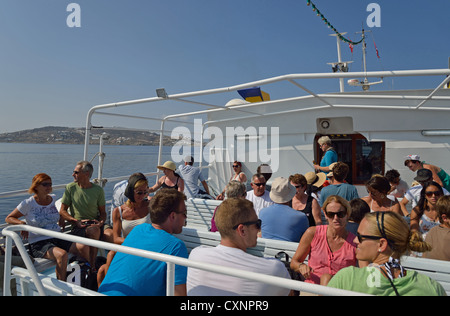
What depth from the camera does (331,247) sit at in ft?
7.75

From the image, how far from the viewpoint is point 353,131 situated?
7.70 m

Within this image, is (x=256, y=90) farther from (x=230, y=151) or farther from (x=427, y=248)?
(x=427, y=248)

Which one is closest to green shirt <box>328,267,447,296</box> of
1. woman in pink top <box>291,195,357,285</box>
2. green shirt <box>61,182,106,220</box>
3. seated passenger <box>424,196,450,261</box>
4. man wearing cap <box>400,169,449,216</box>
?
woman in pink top <box>291,195,357,285</box>

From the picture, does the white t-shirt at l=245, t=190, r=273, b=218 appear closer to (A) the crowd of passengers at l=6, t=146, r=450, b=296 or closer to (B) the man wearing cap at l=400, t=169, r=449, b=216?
(A) the crowd of passengers at l=6, t=146, r=450, b=296

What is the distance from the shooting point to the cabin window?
7723 mm

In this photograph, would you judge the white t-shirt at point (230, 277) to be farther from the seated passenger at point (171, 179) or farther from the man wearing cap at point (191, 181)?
the man wearing cap at point (191, 181)

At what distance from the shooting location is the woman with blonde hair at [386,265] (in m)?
1.49

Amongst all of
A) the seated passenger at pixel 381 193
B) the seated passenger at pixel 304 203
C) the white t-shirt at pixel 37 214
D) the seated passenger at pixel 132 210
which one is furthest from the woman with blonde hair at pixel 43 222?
the seated passenger at pixel 381 193

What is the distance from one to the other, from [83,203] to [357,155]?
6945mm

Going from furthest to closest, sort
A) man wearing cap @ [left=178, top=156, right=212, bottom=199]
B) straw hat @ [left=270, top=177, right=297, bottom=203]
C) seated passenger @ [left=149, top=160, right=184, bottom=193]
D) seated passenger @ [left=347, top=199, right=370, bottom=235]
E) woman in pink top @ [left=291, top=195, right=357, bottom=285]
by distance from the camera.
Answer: man wearing cap @ [left=178, top=156, right=212, bottom=199]
seated passenger @ [left=149, top=160, right=184, bottom=193]
straw hat @ [left=270, top=177, right=297, bottom=203]
seated passenger @ [left=347, top=199, right=370, bottom=235]
woman in pink top @ [left=291, top=195, right=357, bottom=285]

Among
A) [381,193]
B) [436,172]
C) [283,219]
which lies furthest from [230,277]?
[436,172]

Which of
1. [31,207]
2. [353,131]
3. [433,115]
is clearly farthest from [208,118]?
[31,207]

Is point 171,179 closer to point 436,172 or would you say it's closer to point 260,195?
point 260,195

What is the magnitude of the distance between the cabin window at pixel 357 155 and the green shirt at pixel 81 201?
5.83 meters
